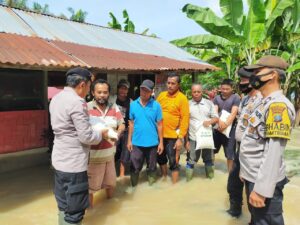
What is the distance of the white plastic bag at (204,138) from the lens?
17.7ft

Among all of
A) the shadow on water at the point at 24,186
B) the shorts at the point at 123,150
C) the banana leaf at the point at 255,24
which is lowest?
the shadow on water at the point at 24,186

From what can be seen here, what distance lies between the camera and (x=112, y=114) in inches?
168

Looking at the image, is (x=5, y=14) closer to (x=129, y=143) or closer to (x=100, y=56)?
(x=100, y=56)

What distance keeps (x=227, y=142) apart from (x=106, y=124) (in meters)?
2.54

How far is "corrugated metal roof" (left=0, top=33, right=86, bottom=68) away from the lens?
15.8 feet

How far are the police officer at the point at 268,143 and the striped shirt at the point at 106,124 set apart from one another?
75.7 inches

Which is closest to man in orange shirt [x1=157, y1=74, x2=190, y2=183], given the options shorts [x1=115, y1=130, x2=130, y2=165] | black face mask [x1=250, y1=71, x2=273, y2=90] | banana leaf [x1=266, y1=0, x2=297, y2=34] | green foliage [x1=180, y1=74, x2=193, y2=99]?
shorts [x1=115, y1=130, x2=130, y2=165]

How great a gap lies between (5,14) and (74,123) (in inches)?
183

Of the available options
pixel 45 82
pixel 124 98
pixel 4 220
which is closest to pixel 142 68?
pixel 124 98

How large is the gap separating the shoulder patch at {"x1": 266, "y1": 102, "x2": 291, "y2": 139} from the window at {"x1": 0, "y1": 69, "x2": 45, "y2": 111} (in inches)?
205

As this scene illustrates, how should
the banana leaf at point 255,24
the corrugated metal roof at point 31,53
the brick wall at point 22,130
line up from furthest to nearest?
the banana leaf at point 255,24 < the brick wall at point 22,130 < the corrugated metal roof at point 31,53

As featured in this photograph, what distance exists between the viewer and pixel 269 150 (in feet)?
7.48

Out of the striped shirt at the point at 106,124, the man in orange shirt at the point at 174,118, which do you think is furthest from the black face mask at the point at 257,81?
the man in orange shirt at the point at 174,118

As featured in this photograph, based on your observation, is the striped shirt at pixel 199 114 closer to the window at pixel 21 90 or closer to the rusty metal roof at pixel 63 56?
the rusty metal roof at pixel 63 56
